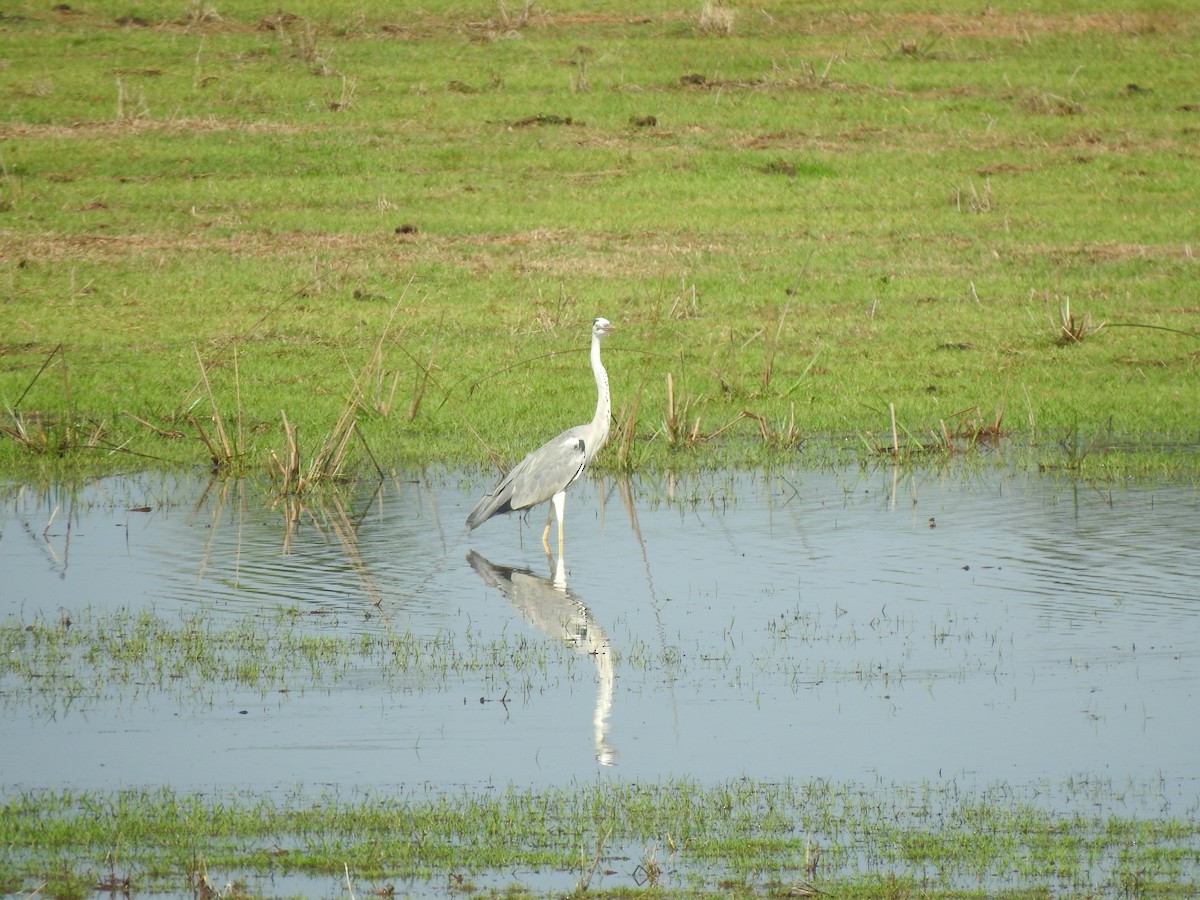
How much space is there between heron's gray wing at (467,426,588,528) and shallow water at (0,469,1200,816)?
0.34 metres

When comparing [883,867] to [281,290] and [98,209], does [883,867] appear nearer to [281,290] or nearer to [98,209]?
[281,290]

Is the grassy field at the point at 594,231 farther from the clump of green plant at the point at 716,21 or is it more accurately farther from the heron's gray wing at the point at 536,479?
the heron's gray wing at the point at 536,479

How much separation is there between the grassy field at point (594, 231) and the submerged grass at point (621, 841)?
6247 millimetres

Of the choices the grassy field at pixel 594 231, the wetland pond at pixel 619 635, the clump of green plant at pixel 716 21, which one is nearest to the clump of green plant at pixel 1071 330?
the grassy field at pixel 594 231

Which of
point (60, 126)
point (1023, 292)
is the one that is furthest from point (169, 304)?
point (1023, 292)

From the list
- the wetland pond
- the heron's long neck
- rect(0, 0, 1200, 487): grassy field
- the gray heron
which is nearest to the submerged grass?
the wetland pond

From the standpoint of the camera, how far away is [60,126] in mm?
25391

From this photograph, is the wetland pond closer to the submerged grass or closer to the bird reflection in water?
the bird reflection in water

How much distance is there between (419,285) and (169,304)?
281 centimetres

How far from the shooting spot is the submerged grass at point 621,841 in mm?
6512

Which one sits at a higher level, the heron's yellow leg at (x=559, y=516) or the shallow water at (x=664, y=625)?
the heron's yellow leg at (x=559, y=516)

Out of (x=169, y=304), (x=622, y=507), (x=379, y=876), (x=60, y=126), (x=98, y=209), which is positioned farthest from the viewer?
(x=60, y=126)

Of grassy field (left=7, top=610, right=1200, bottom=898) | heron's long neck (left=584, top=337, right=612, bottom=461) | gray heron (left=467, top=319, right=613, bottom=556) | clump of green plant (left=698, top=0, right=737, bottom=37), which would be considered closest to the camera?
grassy field (left=7, top=610, right=1200, bottom=898)

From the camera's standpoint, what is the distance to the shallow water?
26.5ft
